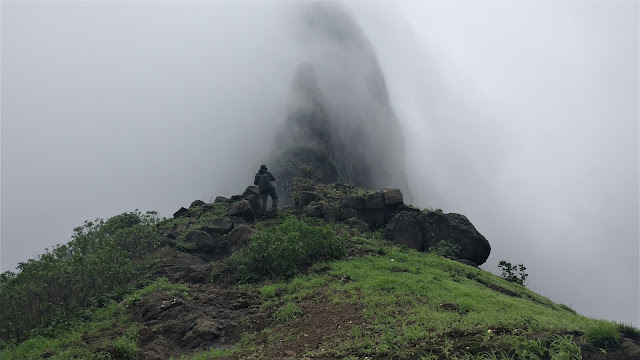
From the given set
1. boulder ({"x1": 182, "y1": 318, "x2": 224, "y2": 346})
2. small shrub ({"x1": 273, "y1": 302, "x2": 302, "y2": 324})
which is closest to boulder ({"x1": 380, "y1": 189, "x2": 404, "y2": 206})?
small shrub ({"x1": 273, "y1": 302, "x2": 302, "y2": 324})

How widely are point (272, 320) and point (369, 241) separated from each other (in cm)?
858

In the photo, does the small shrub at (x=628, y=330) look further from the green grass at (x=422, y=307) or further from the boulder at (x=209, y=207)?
the boulder at (x=209, y=207)

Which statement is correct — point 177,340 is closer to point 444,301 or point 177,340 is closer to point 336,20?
point 444,301

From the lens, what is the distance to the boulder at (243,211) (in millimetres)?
23078

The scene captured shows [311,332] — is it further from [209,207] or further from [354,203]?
[209,207]

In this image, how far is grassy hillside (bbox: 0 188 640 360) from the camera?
7.40 m

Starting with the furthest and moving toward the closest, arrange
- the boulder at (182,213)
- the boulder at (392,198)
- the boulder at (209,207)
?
the boulder at (209,207)
the boulder at (182,213)
the boulder at (392,198)

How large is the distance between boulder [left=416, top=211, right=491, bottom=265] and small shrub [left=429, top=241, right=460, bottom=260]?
217mm

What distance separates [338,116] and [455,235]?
132ft

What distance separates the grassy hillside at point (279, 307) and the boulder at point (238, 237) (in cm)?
35

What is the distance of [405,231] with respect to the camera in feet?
68.2

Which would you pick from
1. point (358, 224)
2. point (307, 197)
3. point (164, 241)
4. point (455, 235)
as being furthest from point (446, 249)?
point (164, 241)

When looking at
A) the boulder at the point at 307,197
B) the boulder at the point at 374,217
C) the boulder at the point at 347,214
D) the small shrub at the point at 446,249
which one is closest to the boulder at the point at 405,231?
the small shrub at the point at 446,249

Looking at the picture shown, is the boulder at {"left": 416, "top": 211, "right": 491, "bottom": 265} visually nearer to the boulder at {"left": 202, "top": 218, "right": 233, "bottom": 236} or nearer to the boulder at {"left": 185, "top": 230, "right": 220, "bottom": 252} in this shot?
the boulder at {"left": 202, "top": 218, "right": 233, "bottom": 236}
